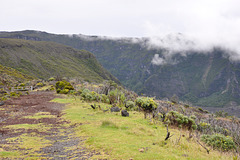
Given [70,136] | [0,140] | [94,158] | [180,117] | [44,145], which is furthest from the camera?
[180,117]

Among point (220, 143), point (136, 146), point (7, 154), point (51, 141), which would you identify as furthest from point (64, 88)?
point (136, 146)

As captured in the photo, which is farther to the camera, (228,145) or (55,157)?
(228,145)

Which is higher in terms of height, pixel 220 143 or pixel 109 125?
pixel 109 125

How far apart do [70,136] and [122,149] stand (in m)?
6.16

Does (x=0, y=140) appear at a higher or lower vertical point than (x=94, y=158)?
lower

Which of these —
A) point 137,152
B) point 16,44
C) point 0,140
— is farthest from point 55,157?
point 16,44

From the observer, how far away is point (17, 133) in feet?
52.5

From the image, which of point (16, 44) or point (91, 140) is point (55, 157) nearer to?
point (91, 140)

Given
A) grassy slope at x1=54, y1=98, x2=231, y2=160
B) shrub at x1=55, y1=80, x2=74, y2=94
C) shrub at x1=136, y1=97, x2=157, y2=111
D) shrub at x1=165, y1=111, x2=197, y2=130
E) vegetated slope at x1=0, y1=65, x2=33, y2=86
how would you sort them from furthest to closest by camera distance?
1. vegetated slope at x1=0, y1=65, x2=33, y2=86
2. shrub at x1=55, y1=80, x2=74, y2=94
3. shrub at x1=136, y1=97, x2=157, y2=111
4. shrub at x1=165, y1=111, x2=197, y2=130
5. grassy slope at x1=54, y1=98, x2=231, y2=160

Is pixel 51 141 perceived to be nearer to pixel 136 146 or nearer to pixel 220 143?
pixel 136 146

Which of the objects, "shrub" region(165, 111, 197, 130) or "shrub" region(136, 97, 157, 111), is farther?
"shrub" region(136, 97, 157, 111)

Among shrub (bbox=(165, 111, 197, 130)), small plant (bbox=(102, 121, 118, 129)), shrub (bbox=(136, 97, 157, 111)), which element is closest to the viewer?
small plant (bbox=(102, 121, 118, 129))

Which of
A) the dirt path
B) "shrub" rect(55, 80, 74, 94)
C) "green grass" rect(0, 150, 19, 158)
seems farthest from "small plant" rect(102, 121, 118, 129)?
"shrub" rect(55, 80, 74, 94)

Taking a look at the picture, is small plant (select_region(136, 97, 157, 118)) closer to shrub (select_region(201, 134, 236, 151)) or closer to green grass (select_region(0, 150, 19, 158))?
shrub (select_region(201, 134, 236, 151))
